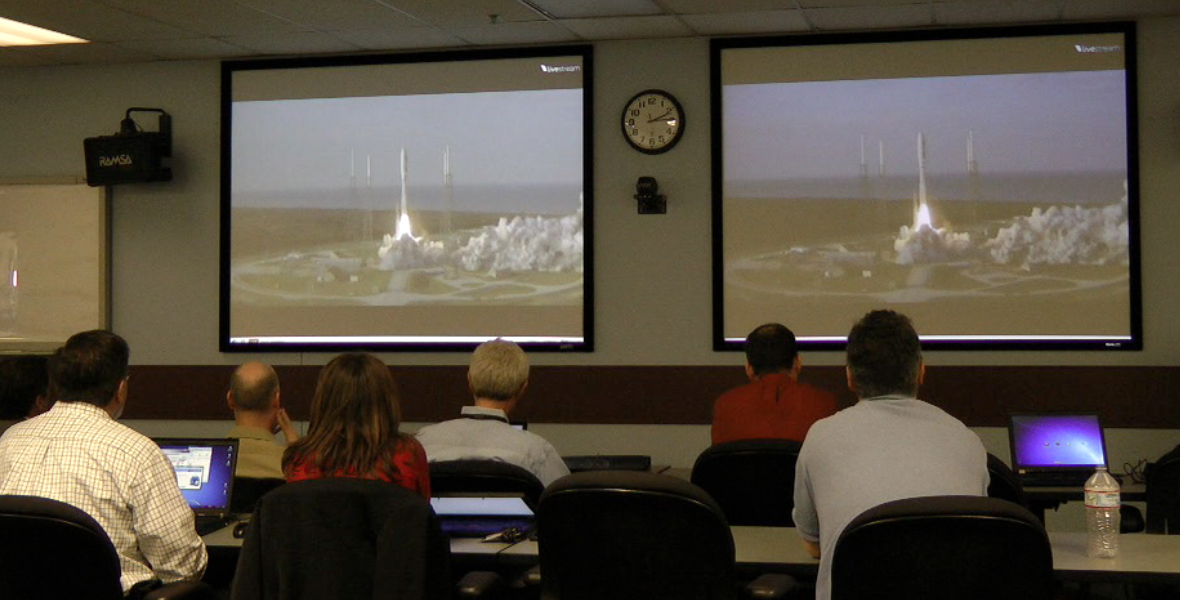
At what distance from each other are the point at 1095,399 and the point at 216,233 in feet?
15.4

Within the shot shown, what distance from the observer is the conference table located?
276cm

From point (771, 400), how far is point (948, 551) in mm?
2068

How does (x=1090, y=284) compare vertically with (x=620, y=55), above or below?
below

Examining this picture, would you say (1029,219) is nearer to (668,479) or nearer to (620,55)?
(620,55)

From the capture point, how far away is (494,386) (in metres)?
3.82

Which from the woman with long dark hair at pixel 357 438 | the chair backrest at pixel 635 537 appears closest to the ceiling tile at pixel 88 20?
the woman with long dark hair at pixel 357 438

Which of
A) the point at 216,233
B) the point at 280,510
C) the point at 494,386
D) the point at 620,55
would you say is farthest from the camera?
the point at 216,233

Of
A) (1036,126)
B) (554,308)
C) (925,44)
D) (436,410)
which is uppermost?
(925,44)

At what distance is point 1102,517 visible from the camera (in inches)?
120

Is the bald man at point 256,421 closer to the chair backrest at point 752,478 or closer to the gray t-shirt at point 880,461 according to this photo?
the chair backrest at point 752,478

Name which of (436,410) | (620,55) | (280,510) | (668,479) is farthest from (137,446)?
(620,55)

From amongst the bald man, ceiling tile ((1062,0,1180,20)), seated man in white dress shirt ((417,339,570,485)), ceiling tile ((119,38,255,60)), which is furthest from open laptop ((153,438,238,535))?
ceiling tile ((1062,0,1180,20))

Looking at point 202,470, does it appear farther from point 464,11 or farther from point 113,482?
point 464,11

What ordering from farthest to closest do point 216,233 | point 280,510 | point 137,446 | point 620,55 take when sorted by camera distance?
point 216,233
point 620,55
point 137,446
point 280,510
